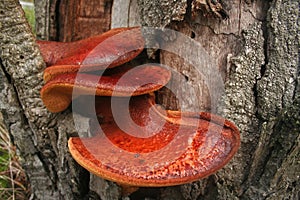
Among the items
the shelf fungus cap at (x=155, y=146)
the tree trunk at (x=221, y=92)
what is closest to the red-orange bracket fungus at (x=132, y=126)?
the shelf fungus cap at (x=155, y=146)

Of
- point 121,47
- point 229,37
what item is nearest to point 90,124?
point 121,47

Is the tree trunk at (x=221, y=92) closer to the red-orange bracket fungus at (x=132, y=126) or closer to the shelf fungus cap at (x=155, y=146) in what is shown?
the red-orange bracket fungus at (x=132, y=126)

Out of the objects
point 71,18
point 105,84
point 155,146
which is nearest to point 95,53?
point 105,84

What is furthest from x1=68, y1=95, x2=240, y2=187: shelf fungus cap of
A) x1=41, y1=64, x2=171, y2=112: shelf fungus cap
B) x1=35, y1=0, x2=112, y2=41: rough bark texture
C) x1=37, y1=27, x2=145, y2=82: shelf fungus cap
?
x1=35, y1=0, x2=112, y2=41: rough bark texture

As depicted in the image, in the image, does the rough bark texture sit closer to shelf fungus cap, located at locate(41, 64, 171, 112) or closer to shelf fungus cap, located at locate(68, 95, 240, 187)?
shelf fungus cap, located at locate(41, 64, 171, 112)

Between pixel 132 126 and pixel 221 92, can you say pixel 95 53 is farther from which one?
pixel 221 92

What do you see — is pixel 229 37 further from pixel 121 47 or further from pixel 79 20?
pixel 79 20
